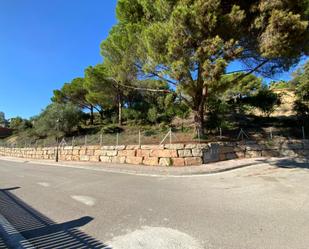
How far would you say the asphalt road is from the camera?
352 centimetres

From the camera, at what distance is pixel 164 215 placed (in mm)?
4629

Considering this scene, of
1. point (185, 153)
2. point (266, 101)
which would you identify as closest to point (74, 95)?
point (266, 101)

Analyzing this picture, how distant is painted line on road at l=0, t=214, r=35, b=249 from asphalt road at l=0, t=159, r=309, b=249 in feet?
0.06

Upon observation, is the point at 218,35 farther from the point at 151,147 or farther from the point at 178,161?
the point at 151,147

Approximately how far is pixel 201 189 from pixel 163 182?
174 cm

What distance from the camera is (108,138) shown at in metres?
17.7

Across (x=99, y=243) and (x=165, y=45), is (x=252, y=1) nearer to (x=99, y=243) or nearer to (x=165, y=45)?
(x=165, y=45)

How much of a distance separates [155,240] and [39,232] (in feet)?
6.72

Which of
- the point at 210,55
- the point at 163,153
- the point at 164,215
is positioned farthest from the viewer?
the point at 163,153

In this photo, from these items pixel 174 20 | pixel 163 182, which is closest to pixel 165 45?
pixel 174 20

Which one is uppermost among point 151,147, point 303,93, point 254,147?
point 303,93

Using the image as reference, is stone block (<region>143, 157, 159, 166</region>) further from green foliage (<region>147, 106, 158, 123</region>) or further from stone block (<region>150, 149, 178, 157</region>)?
green foliage (<region>147, 106, 158, 123</region>)

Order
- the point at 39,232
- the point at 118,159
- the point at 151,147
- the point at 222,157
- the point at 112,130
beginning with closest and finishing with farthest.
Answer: the point at 39,232 → the point at 222,157 → the point at 151,147 → the point at 118,159 → the point at 112,130

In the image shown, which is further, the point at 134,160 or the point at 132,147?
the point at 132,147
